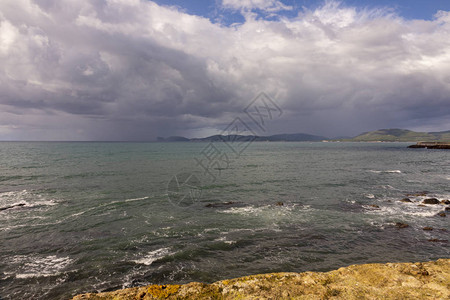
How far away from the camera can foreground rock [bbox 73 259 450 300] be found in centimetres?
868

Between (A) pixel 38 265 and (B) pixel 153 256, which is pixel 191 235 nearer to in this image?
(B) pixel 153 256

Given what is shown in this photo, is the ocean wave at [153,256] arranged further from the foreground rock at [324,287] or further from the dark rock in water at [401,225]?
the dark rock in water at [401,225]

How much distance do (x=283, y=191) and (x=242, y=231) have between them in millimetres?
18955

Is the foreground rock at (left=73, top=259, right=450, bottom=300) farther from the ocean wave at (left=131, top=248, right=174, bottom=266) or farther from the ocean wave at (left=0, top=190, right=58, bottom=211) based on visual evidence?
the ocean wave at (left=0, top=190, right=58, bottom=211)

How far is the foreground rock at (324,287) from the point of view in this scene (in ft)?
28.5

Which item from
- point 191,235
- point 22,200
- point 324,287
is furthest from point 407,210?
point 22,200

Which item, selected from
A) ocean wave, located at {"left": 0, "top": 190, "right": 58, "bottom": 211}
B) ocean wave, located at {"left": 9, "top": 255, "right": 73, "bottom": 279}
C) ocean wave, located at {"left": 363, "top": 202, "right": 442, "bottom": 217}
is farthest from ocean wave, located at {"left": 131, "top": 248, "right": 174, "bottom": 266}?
ocean wave, located at {"left": 363, "top": 202, "right": 442, "bottom": 217}

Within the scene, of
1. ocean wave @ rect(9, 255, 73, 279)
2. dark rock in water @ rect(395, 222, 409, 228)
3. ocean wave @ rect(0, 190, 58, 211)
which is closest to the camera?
ocean wave @ rect(9, 255, 73, 279)

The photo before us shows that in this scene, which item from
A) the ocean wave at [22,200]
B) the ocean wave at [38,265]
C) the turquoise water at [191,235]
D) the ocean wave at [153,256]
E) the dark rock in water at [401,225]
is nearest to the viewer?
the ocean wave at [38,265]

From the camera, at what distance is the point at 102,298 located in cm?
903

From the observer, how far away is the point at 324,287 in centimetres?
920

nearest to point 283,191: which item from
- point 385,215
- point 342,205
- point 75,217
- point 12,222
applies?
point 342,205

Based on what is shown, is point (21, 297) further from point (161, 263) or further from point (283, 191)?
point (283, 191)

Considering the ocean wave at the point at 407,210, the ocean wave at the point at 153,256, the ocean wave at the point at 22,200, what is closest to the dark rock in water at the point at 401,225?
the ocean wave at the point at 407,210
